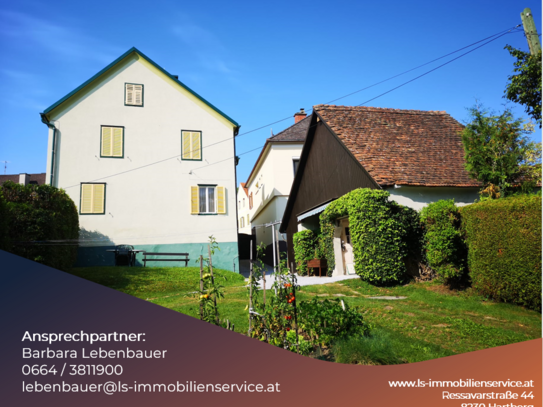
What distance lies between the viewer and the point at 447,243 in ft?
26.2

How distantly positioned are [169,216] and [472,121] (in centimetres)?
1232

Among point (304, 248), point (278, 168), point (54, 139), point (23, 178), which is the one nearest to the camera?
point (54, 139)

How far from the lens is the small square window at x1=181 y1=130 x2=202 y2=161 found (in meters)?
16.0

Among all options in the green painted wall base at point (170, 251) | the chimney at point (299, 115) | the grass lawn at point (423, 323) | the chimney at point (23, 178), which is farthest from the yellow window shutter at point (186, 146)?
the chimney at point (23, 178)

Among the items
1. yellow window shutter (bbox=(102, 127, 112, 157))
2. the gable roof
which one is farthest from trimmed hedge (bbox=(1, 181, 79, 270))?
the gable roof

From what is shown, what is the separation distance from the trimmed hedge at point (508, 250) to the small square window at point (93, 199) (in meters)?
13.9

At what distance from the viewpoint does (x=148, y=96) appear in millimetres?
16188

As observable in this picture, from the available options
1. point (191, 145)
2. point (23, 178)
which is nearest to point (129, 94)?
point (191, 145)

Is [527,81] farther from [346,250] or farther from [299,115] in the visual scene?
[299,115]

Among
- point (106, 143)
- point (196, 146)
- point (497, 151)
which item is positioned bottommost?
point (497, 151)

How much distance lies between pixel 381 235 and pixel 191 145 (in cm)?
1039

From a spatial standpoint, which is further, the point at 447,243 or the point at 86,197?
the point at 86,197

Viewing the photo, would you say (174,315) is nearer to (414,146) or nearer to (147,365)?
(147,365)

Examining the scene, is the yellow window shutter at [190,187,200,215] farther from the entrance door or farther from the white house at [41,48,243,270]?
the entrance door
